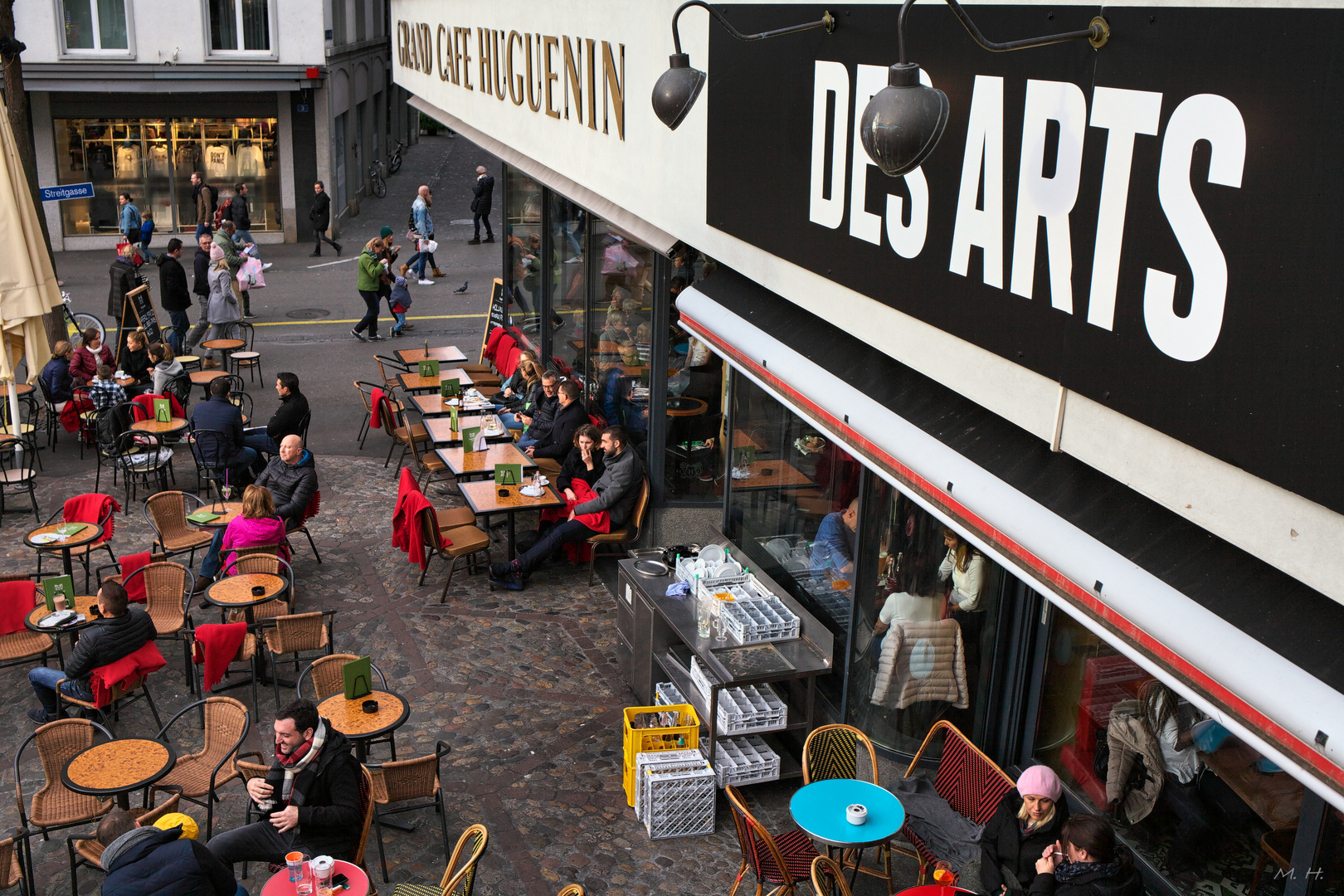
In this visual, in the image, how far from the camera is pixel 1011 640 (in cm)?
704

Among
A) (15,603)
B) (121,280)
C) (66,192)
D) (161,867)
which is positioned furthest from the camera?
(121,280)

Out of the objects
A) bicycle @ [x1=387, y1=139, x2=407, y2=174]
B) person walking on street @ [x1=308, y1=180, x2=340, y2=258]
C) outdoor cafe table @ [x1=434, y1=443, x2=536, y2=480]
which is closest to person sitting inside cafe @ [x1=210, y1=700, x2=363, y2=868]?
outdoor cafe table @ [x1=434, y1=443, x2=536, y2=480]

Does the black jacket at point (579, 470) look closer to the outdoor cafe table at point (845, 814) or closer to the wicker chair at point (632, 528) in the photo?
the wicker chair at point (632, 528)

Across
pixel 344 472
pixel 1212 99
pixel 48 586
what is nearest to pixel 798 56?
pixel 1212 99

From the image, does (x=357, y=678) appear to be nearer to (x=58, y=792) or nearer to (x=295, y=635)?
(x=295, y=635)

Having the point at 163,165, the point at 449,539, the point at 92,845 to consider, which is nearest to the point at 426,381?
the point at 449,539

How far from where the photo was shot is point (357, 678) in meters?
7.78

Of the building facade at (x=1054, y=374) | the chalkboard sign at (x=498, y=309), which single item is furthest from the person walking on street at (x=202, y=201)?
the building facade at (x=1054, y=374)

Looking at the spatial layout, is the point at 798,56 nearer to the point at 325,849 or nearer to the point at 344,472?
the point at 325,849

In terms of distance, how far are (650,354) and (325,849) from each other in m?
6.08

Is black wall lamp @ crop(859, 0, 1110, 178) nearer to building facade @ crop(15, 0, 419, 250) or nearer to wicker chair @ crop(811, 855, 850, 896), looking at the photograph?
wicker chair @ crop(811, 855, 850, 896)

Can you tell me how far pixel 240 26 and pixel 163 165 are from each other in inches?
153

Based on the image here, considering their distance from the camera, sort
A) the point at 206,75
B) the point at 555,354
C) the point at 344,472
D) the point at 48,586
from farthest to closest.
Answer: the point at 206,75 < the point at 555,354 < the point at 344,472 < the point at 48,586

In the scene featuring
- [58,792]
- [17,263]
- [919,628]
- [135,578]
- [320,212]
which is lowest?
[58,792]
